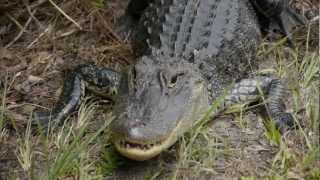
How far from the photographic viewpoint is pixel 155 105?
11.5ft

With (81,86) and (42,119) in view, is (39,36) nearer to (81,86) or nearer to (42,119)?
(81,86)

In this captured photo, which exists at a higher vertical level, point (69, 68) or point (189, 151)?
point (189, 151)

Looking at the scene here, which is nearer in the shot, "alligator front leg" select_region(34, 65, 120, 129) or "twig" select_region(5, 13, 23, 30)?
"alligator front leg" select_region(34, 65, 120, 129)

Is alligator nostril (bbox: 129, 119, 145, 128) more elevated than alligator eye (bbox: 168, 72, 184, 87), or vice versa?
alligator nostril (bbox: 129, 119, 145, 128)

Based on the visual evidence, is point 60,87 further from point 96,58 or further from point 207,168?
point 207,168

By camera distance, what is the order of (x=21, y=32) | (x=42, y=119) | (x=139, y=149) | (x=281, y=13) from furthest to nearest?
(x=281, y=13) < (x=21, y=32) < (x=42, y=119) < (x=139, y=149)

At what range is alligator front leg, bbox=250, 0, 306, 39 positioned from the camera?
15.3 feet

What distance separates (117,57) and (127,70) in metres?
0.66

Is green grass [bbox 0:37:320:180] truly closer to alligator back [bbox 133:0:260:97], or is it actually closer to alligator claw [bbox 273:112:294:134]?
alligator claw [bbox 273:112:294:134]

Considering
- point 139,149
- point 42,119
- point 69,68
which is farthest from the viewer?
point 69,68

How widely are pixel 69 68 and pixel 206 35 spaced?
3.04 ft

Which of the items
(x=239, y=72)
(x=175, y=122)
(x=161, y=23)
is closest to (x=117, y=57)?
(x=161, y=23)

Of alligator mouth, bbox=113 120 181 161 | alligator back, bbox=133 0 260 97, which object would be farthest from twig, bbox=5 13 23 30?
alligator mouth, bbox=113 120 181 161

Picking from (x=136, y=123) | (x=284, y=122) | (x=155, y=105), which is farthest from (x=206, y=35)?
(x=136, y=123)
